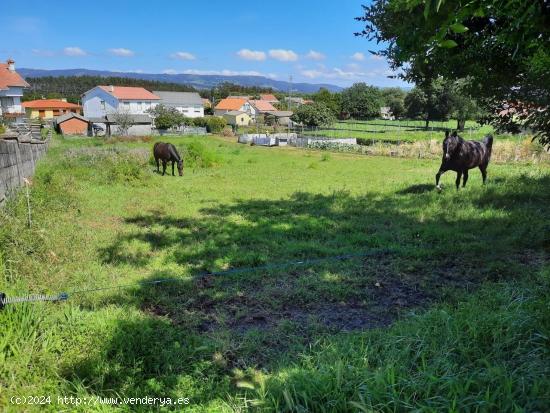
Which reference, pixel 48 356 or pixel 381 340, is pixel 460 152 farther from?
pixel 48 356

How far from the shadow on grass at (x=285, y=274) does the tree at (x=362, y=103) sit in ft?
235

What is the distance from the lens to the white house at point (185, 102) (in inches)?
3452

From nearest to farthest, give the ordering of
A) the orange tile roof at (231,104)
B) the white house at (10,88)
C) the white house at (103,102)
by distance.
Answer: the white house at (10,88), the white house at (103,102), the orange tile roof at (231,104)

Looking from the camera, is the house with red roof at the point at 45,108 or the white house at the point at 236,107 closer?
the house with red roof at the point at 45,108

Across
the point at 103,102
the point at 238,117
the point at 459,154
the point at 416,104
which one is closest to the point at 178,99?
the point at 238,117

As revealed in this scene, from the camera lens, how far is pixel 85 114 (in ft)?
248

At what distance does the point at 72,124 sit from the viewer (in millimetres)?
54312

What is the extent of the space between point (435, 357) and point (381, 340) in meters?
0.71

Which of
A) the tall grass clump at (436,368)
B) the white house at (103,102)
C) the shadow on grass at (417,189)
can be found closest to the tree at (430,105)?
the shadow on grass at (417,189)

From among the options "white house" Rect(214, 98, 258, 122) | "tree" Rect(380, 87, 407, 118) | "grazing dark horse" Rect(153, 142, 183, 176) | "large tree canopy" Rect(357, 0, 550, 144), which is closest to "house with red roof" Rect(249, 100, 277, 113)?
"white house" Rect(214, 98, 258, 122)

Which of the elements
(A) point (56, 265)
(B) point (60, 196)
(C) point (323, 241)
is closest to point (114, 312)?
(A) point (56, 265)

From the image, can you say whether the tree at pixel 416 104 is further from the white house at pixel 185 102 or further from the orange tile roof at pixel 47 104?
the orange tile roof at pixel 47 104

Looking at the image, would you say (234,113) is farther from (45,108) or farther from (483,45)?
(483,45)

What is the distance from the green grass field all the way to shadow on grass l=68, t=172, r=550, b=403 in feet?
0.09
